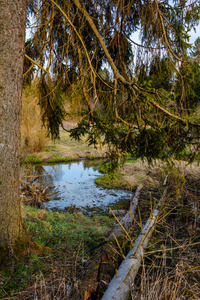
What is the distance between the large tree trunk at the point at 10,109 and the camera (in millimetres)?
2939

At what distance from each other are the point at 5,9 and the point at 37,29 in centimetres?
104

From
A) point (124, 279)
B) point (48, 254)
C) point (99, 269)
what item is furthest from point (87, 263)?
point (124, 279)

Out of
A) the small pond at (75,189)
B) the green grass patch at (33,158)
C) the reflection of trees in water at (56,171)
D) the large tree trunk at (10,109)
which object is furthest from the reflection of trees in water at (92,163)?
the large tree trunk at (10,109)

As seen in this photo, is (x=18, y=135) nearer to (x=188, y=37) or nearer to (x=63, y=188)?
(x=188, y=37)

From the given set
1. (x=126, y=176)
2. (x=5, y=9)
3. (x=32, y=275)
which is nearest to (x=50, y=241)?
(x=32, y=275)

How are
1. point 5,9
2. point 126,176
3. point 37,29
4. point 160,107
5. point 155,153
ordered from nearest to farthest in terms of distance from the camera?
point 5,9
point 37,29
point 160,107
point 155,153
point 126,176

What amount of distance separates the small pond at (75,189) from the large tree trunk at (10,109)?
13.2 ft

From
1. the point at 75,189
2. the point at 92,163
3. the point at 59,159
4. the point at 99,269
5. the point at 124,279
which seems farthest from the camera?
the point at 92,163

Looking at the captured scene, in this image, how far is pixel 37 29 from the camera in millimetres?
3928

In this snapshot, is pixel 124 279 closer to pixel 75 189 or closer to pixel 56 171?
pixel 75 189

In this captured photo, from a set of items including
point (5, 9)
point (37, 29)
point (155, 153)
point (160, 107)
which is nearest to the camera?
point (5, 9)

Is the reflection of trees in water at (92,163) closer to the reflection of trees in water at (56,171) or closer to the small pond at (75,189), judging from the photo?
the small pond at (75,189)

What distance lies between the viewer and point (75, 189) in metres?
10.6

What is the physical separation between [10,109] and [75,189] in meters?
7.97
